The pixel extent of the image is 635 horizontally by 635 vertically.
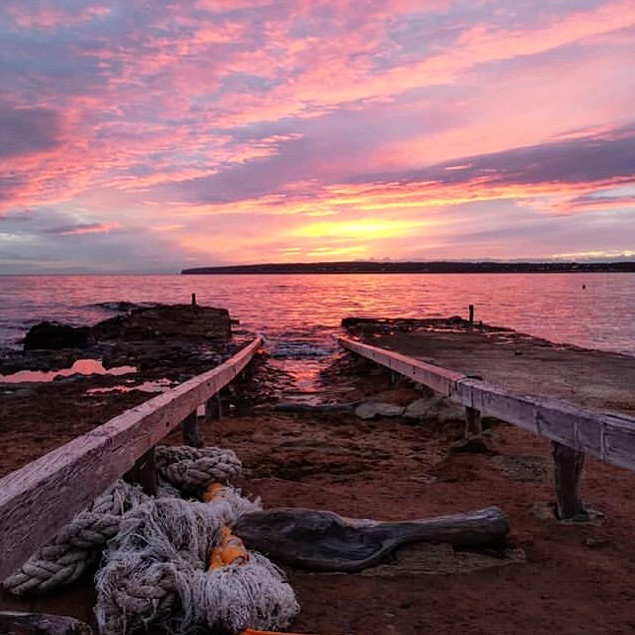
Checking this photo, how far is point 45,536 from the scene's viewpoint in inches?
113

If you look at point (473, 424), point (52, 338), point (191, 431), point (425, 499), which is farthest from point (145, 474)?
point (52, 338)

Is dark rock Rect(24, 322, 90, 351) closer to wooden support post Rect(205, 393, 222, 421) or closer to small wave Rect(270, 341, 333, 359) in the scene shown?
small wave Rect(270, 341, 333, 359)

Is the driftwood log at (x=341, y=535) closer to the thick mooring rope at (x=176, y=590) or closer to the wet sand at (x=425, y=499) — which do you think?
the wet sand at (x=425, y=499)

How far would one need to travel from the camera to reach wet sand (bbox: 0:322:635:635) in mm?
3377

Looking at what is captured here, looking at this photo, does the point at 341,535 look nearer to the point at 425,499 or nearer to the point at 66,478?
the point at 425,499

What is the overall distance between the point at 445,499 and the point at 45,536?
11.6 ft

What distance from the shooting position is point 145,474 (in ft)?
15.6

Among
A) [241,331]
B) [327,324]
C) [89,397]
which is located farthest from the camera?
[327,324]

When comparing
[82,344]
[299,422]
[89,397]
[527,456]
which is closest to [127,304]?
[82,344]

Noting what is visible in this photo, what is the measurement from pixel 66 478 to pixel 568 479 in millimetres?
3602

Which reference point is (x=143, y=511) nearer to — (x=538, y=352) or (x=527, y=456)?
(x=527, y=456)

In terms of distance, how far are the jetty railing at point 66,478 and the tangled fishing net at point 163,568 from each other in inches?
11.6

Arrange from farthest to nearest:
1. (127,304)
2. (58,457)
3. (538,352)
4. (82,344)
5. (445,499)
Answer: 1. (127,304)
2. (82,344)
3. (538,352)
4. (445,499)
5. (58,457)

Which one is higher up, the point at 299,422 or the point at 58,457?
the point at 58,457
